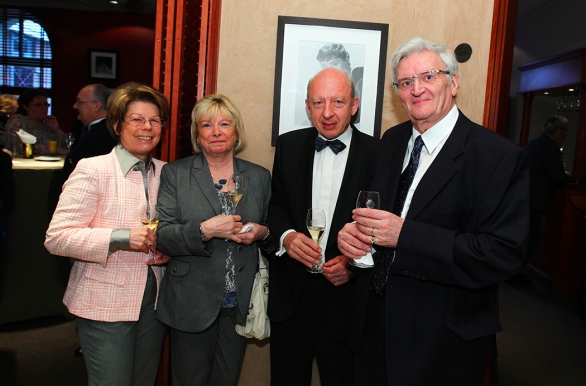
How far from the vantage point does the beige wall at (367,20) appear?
2.83m

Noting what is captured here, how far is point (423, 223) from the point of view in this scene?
1713mm

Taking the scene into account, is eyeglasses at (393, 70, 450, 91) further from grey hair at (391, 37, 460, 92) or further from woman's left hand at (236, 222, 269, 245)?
woman's left hand at (236, 222, 269, 245)

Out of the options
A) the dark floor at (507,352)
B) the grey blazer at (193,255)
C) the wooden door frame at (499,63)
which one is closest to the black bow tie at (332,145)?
the grey blazer at (193,255)

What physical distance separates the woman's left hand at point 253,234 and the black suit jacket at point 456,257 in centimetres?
68

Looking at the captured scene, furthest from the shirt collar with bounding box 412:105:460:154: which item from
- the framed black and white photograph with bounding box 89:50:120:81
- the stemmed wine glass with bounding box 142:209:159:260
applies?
the framed black and white photograph with bounding box 89:50:120:81

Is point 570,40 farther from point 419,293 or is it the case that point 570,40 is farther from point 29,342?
point 29,342

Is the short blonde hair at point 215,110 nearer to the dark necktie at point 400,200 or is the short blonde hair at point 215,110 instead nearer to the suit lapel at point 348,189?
the suit lapel at point 348,189

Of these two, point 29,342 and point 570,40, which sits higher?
point 570,40

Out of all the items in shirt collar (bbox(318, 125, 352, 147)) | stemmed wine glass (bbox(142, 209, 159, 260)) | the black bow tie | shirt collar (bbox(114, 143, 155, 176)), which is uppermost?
shirt collar (bbox(318, 125, 352, 147))

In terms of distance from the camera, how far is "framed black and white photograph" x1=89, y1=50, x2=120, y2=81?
10.6 m

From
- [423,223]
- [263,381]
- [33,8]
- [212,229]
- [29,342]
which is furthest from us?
[33,8]

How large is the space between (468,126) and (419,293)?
2.16ft

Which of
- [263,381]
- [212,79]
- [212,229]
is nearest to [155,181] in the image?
[212,229]

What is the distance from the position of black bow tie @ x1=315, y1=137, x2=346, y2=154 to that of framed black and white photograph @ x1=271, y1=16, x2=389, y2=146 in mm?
532
